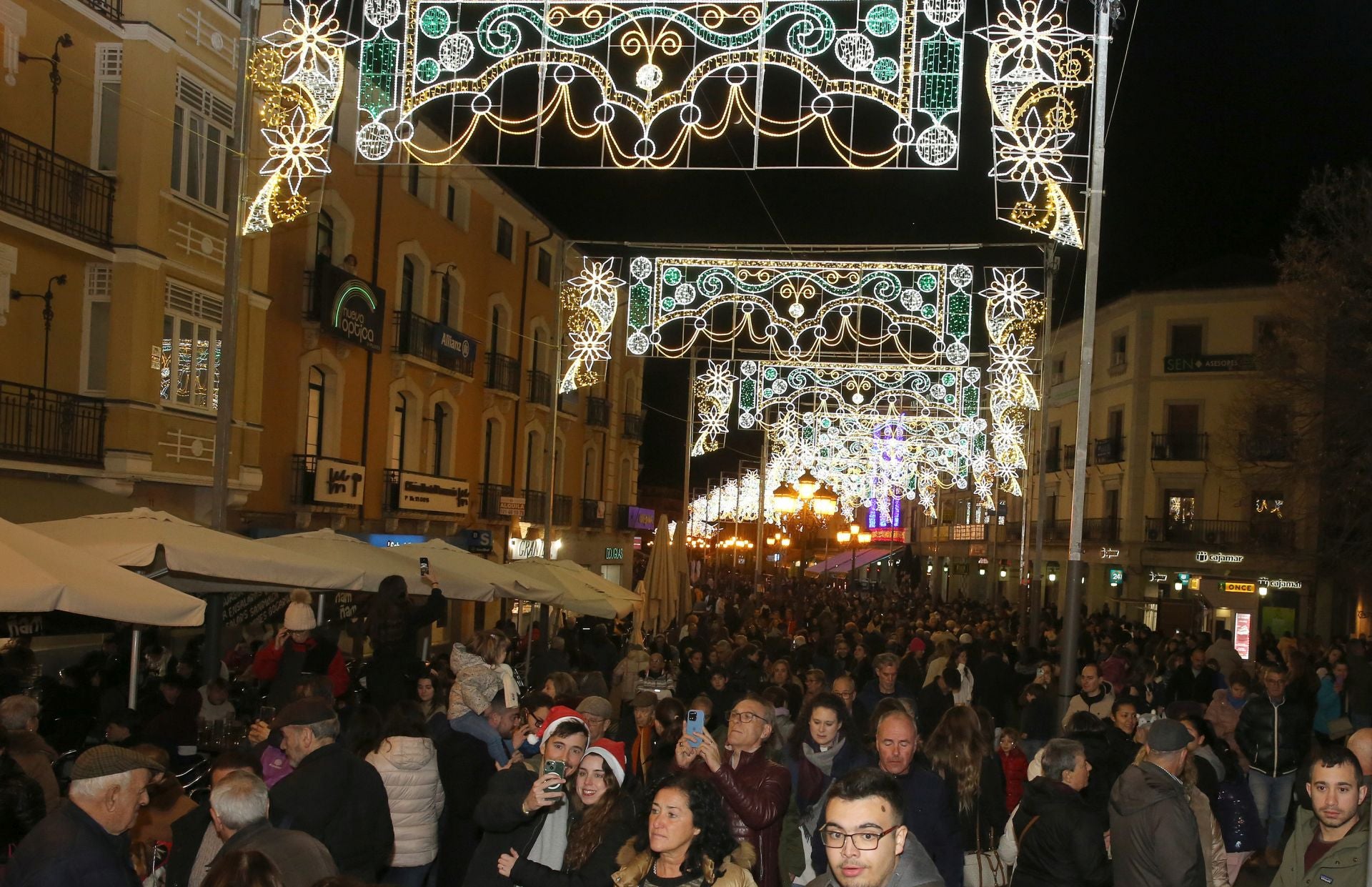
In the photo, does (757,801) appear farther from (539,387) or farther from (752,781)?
(539,387)

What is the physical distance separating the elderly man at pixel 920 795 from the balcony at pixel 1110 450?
41.2 meters

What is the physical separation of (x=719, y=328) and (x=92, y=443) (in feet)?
74.0

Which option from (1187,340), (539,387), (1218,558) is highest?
(1187,340)

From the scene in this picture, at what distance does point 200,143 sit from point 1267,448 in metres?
21.6

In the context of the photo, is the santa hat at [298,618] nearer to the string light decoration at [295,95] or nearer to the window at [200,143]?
the string light decoration at [295,95]

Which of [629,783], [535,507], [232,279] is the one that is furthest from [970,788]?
[535,507]

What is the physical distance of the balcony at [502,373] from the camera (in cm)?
3179

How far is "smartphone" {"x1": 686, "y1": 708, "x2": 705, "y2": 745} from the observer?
595 centimetres

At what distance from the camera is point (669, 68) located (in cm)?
1245

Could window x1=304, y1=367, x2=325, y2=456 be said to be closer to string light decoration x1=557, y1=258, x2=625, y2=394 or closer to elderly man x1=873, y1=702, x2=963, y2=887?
string light decoration x1=557, y1=258, x2=625, y2=394

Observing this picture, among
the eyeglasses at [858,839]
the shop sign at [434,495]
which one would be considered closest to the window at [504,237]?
the shop sign at [434,495]

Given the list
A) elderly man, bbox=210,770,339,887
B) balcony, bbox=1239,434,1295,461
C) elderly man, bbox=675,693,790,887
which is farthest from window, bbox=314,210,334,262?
elderly man, bbox=210,770,339,887

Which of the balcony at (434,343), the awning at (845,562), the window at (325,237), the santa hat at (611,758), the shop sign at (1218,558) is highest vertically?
the window at (325,237)

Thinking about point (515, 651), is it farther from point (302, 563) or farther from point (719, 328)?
point (719, 328)
